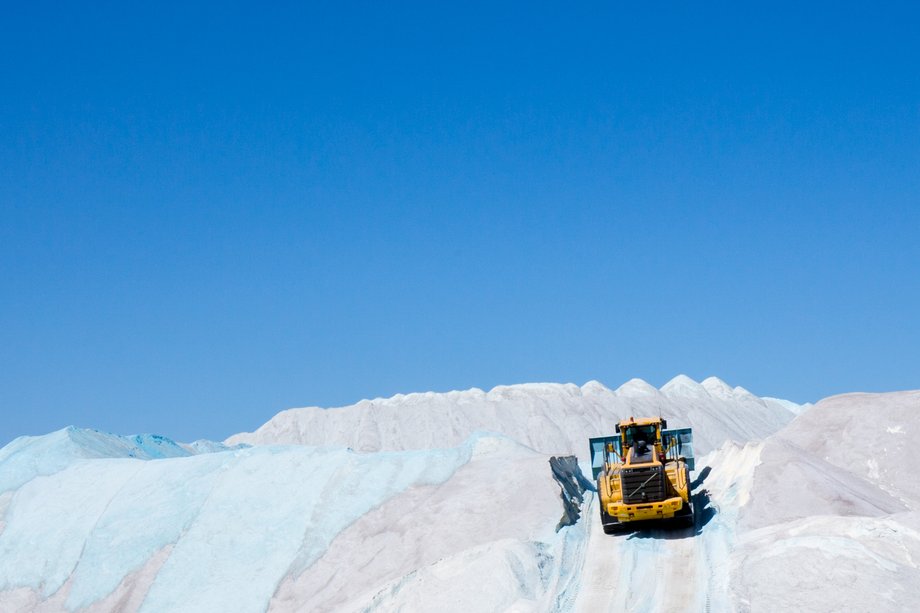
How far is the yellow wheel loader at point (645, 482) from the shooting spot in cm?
2039

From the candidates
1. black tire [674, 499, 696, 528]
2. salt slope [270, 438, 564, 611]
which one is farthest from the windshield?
salt slope [270, 438, 564, 611]

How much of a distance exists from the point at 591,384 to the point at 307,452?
282 ft

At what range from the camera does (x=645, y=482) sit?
20.4 metres

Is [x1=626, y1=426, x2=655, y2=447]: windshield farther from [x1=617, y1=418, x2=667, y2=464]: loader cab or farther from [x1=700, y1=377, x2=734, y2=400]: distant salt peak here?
[x1=700, y1=377, x2=734, y2=400]: distant salt peak

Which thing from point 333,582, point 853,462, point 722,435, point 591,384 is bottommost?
point 333,582

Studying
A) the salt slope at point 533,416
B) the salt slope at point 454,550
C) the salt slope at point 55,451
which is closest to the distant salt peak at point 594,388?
the salt slope at point 533,416

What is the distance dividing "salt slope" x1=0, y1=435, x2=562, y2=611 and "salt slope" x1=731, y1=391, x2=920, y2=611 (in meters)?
6.13

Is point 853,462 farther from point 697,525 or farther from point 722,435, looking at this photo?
point 722,435

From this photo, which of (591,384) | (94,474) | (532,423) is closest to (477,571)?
(94,474)

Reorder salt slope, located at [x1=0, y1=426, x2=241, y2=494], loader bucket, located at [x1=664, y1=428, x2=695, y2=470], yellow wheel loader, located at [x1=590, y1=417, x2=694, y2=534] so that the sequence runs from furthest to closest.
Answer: salt slope, located at [x1=0, y1=426, x2=241, y2=494]
loader bucket, located at [x1=664, y1=428, x2=695, y2=470]
yellow wheel loader, located at [x1=590, y1=417, x2=694, y2=534]

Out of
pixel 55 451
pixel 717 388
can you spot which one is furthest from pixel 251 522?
pixel 717 388

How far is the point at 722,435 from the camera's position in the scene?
10394 centimetres

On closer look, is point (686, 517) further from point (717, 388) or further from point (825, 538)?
point (717, 388)

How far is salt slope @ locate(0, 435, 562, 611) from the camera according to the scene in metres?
28.0
